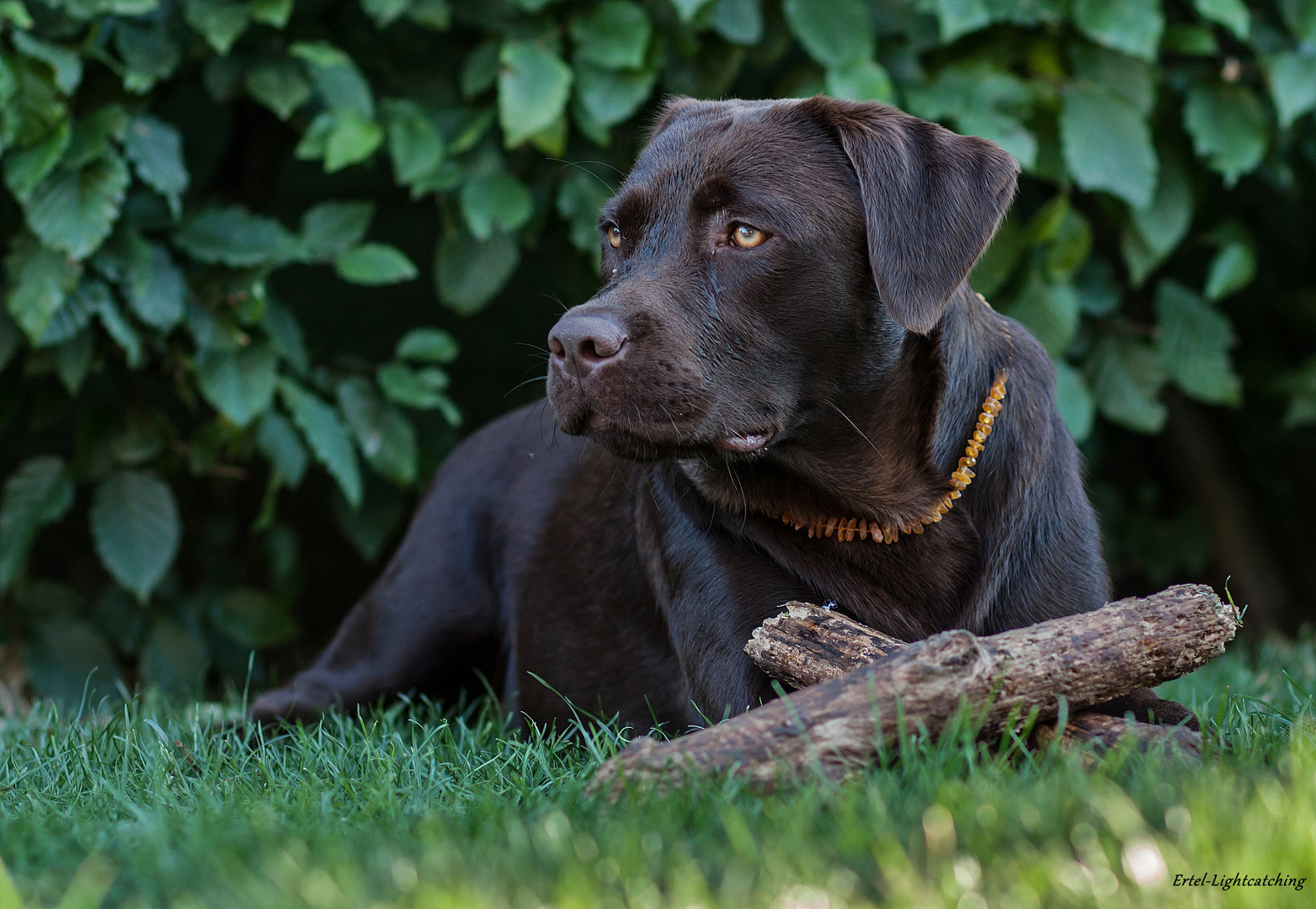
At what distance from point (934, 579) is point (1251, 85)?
8.15 ft

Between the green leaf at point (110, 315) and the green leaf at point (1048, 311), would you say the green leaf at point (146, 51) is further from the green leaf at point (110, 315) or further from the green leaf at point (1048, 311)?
the green leaf at point (1048, 311)

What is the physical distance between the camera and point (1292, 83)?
3.47 meters

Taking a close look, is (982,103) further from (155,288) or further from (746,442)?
(155,288)

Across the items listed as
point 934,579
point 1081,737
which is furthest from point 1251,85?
point 1081,737

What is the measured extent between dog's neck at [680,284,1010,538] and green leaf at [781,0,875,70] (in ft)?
4.20

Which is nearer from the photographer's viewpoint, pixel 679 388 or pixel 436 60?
pixel 679 388

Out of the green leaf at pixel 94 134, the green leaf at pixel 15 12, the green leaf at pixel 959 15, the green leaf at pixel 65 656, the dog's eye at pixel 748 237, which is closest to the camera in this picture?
the dog's eye at pixel 748 237

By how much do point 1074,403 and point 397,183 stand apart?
6.67 feet

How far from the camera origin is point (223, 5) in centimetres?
329

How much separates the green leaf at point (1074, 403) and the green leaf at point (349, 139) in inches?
79.0

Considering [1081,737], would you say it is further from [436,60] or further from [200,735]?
[436,60]

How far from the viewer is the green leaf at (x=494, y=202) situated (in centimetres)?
349

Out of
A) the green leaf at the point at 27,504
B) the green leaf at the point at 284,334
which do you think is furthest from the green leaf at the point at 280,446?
the green leaf at the point at 27,504

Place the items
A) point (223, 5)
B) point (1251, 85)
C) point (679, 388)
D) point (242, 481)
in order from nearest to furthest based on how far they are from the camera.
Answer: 1. point (679, 388)
2. point (223, 5)
3. point (1251, 85)
4. point (242, 481)
